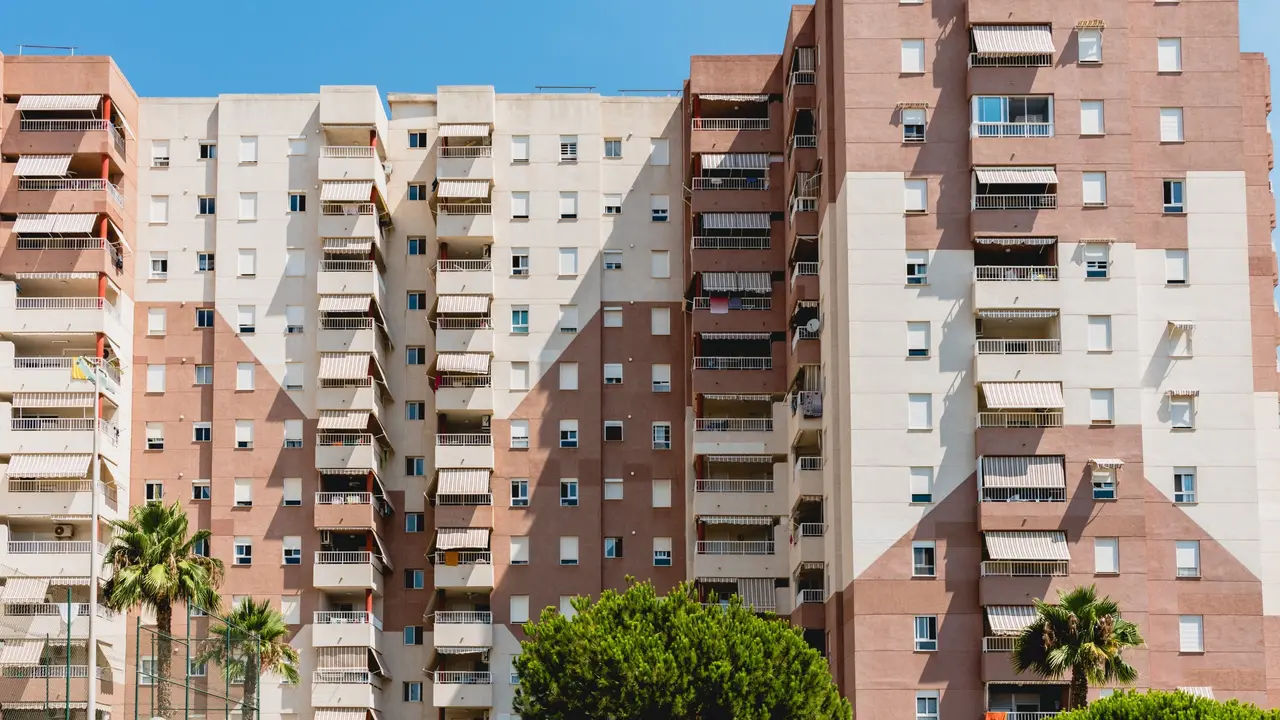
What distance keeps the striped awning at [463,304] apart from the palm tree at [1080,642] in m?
30.9

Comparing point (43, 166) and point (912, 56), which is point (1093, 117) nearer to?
point (912, 56)

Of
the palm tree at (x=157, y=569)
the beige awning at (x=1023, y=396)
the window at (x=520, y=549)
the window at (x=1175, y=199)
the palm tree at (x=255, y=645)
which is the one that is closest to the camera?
the palm tree at (x=255, y=645)

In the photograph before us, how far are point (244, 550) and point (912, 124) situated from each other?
35578 millimetres

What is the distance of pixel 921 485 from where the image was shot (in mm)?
76812

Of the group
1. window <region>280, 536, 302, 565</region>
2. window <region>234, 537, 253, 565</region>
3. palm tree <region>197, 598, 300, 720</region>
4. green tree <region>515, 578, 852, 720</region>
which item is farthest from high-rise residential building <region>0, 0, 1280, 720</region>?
green tree <region>515, 578, 852, 720</region>

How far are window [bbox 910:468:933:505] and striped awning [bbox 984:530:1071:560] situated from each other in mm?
2897

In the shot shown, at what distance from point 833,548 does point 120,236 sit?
118ft

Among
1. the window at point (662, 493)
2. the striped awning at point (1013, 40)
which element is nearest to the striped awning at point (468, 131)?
the window at point (662, 493)

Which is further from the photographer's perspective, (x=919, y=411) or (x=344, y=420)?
(x=344, y=420)

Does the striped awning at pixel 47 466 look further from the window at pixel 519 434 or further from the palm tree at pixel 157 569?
the window at pixel 519 434

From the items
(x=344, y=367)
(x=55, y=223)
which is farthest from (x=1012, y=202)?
(x=55, y=223)

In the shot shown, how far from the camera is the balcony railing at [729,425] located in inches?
3423

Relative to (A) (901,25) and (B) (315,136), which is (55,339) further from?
(A) (901,25)

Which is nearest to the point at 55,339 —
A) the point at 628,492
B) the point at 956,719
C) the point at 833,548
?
the point at 628,492
